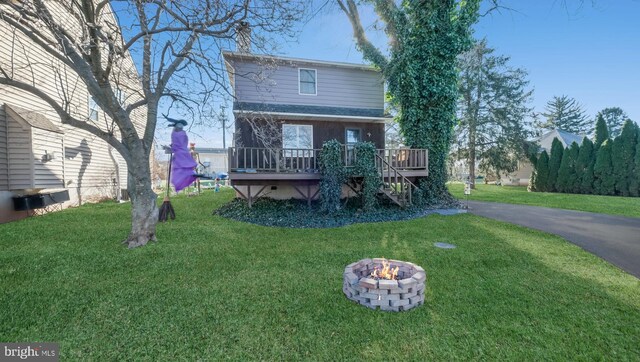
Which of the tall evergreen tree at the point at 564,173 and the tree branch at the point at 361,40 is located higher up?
the tree branch at the point at 361,40

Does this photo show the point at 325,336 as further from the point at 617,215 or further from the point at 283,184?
the point at 617,215

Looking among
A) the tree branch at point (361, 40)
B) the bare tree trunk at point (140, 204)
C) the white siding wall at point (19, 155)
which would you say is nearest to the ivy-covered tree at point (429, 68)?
the tree branch at point (361, 40)

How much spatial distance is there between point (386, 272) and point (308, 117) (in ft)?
29.1

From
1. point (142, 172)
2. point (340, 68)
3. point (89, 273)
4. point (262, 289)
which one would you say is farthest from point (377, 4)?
point (89, 273)

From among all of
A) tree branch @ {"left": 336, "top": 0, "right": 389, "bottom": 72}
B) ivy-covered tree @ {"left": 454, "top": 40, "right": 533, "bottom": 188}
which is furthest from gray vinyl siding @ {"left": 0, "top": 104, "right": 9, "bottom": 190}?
ivy-covered tree @ {"left": 454, "top": 40, "right": 533, "bottom": 188}

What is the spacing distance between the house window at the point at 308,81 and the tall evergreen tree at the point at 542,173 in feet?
63.0

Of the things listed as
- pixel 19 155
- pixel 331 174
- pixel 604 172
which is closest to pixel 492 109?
pixel 604 172

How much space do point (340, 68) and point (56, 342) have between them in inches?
495

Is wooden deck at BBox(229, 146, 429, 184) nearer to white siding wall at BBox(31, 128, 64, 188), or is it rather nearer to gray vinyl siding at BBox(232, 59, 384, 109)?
gray vinyl siding at BBox(232, 59, 384, 109)

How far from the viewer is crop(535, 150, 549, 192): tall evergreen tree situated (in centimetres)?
1989

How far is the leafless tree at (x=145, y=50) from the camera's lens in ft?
15.9

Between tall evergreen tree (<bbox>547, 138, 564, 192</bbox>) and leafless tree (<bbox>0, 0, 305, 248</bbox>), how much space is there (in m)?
22.0

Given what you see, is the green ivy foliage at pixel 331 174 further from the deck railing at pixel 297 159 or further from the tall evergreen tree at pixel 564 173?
the tall evergreen tree at pixel 564 173

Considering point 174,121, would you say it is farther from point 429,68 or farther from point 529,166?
point 529,166
